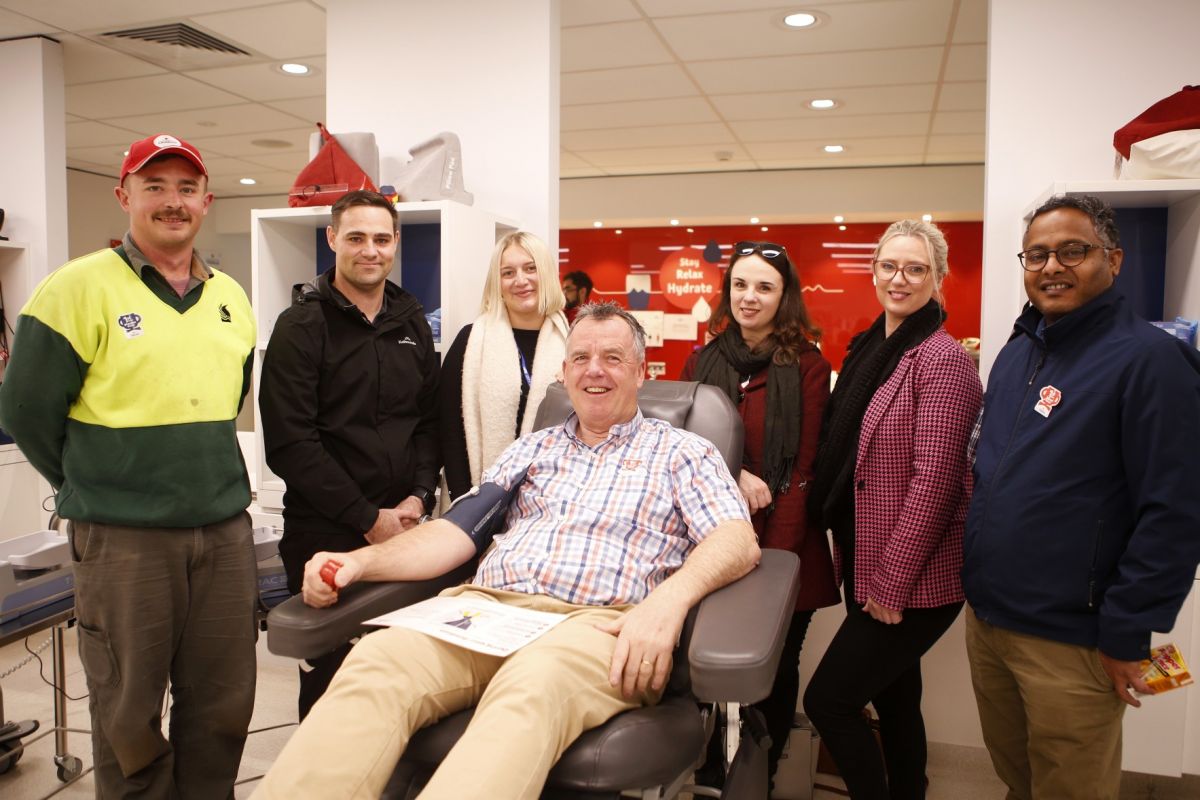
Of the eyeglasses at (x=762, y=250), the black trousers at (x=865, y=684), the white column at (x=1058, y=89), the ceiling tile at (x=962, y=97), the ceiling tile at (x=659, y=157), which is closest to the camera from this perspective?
the black trousers at (x=865, y=684)

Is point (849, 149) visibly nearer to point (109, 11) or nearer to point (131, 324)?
point (109, 11)

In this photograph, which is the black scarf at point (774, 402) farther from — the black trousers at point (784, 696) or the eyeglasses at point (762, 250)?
the black trousers at point (784, 696)

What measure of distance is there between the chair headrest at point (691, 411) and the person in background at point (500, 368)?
6.6 inches

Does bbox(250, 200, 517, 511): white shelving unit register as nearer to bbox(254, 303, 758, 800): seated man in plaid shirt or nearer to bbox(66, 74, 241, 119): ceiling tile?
bbox(254, 303, 758, 800): seated man in plaid shirt

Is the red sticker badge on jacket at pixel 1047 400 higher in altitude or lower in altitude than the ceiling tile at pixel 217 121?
lower

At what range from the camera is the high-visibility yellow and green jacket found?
5.89 feet

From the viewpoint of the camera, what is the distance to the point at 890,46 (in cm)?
402

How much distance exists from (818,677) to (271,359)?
1.57 m

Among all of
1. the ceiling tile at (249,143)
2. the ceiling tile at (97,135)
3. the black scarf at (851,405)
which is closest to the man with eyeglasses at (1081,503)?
the black scarf at (851,405)

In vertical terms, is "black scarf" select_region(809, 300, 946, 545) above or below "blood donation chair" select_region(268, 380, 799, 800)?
above

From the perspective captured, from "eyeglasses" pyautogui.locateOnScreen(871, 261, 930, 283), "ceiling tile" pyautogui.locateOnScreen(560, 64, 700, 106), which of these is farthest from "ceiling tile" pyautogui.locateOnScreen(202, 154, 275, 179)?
"eyeglasses" pyautogui.locateOnScreen(871, 261, 930, 283)

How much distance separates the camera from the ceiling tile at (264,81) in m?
4.44

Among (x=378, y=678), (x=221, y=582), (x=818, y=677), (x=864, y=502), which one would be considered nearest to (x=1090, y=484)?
(x=864, y=502)

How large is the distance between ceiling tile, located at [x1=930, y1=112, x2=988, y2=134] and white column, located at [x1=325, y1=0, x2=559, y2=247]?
9.92ft
